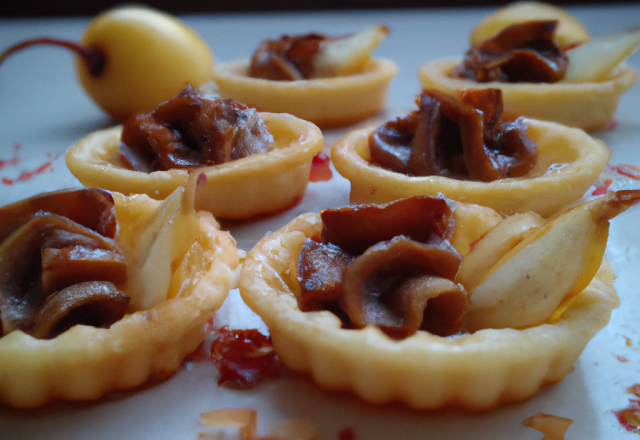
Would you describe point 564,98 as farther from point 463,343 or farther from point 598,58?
point 463,343

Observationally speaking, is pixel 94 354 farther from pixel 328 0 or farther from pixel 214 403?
pixel 328 0

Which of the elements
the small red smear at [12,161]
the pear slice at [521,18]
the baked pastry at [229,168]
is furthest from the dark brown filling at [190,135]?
the pear slice at [521,18]

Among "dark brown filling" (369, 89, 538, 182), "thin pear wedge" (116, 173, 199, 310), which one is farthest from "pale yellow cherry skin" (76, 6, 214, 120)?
"thin pear wedge" (116, 173, 199, 310)

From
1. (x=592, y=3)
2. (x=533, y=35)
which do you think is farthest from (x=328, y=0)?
(x=533, y=35)

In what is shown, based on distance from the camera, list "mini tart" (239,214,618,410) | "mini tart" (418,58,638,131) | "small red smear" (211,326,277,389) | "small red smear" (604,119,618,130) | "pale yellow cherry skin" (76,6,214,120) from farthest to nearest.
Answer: "pale yellow cherry skin" (76,6,214,120), "small red smear" (604,119,618,130), "mini tart" (418,58,638,131), "small red smear" (211,326,277,389), "mini tart" (239,214,618,410)

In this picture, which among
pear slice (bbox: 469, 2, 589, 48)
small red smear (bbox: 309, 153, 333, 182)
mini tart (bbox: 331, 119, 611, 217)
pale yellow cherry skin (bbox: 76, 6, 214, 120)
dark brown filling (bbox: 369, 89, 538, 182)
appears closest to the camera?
mini tart (bbox: 331, 119, 611, 217)

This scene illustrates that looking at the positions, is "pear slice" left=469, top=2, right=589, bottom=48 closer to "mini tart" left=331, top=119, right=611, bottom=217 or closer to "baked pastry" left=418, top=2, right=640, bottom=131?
"baked pastry" left=418, top=2, right=640, bottom=131

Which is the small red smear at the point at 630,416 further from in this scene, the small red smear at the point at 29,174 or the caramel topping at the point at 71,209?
the small red smear at the point at 29,174
